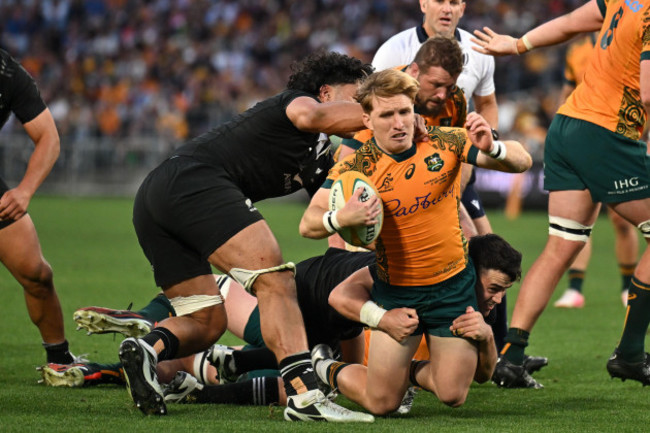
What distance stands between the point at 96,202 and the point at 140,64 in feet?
23.7

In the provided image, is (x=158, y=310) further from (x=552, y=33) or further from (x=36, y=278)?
(x=552, y=33)

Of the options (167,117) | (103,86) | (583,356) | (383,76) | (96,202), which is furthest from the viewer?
(103,86)

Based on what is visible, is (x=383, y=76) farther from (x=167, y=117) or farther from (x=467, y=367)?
(x=167, y=117)

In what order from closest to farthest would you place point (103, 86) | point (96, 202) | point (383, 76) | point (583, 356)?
point (383, 76), point (583, 356), point (96, 202), point (103, 86)

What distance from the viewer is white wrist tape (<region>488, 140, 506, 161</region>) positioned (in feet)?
16.1

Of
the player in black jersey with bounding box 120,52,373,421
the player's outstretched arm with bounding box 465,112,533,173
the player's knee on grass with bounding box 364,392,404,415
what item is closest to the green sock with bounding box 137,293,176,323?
the player in black jersey with bounding box 120,52,373,421

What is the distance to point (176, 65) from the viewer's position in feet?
96.6

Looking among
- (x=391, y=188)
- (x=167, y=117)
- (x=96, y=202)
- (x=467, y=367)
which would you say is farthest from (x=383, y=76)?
(x=167, y=117)

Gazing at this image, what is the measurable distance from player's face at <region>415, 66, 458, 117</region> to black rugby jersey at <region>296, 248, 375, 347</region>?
0.95 meters

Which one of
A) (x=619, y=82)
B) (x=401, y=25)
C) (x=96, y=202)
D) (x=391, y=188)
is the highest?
(x=401, y=25)

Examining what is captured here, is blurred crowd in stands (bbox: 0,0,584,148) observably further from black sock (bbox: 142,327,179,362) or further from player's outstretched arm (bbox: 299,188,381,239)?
player's outstretched arm (bbox: 299,188,381,239)

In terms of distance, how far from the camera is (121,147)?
25.1m

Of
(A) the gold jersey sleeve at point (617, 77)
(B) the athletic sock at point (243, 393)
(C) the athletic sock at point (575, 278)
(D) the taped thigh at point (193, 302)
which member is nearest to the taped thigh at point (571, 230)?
(A) the gold jersey sleeve at point (617, 77)

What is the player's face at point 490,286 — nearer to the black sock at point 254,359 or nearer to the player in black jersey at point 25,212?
the black sock at point 254,359
